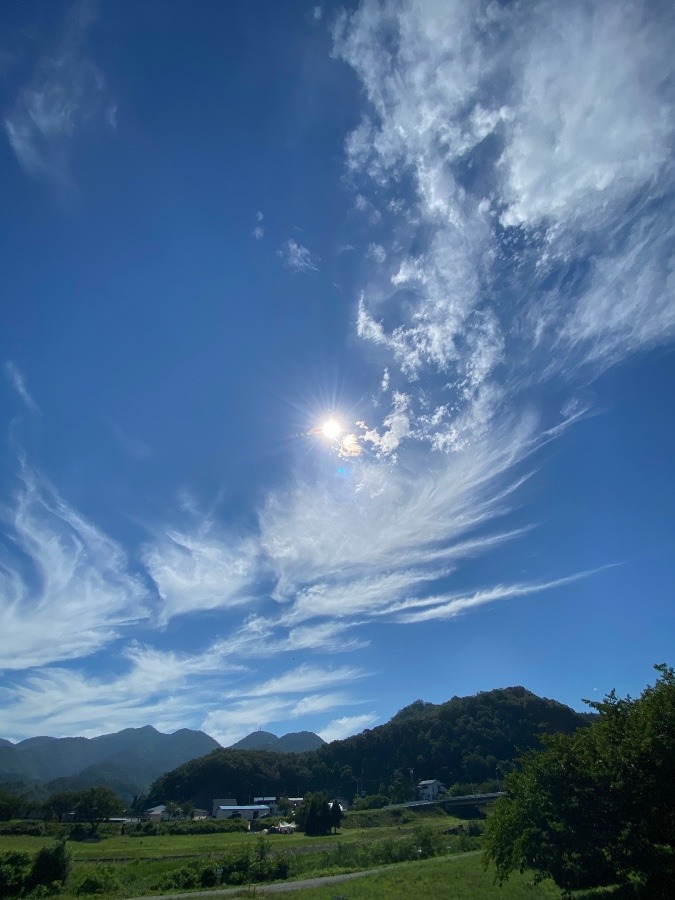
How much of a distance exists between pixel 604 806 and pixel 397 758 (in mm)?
157140

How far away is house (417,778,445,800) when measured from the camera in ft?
412

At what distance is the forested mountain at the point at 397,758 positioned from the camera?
140000 mm

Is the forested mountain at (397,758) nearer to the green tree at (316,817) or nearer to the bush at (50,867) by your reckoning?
the green tree at (316,817)

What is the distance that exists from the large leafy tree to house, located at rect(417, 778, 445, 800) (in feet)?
403

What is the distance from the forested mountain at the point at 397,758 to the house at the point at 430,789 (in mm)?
4595

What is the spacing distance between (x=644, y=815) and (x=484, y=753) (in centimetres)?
15268

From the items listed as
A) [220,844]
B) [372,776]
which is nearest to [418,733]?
[372,776]

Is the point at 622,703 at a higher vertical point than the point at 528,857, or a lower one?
higher

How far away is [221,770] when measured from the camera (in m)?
142

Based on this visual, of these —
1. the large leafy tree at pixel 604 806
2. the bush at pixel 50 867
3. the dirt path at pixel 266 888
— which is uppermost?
the large leafy tree at pixel 604 806

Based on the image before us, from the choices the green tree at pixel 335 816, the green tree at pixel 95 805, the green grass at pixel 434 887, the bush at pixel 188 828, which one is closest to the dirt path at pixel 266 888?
the green grass at pixel 434 887

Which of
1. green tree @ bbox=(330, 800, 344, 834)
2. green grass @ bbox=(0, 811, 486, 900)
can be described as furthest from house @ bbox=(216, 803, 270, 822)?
green grass @ bbox=(0, 811, 486, 900)

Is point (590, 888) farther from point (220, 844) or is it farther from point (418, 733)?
point (418, 733)

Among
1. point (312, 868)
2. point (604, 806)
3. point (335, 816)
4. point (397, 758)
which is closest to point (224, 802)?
point (397, 758)
